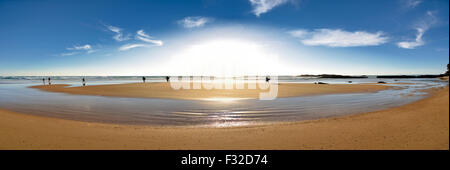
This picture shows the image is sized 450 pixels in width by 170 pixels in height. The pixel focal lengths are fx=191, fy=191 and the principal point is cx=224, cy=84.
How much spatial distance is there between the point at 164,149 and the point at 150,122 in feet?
12.0

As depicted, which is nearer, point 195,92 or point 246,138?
point 246,138

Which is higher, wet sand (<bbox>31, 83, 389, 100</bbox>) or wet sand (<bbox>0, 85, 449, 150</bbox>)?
wet sand (<bbox>31, 83, 389, 100</bbox>)

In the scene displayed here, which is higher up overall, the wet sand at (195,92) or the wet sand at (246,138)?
the wet sand at (195,92)

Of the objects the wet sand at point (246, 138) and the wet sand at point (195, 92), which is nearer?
the wet sand at point (246, 138)

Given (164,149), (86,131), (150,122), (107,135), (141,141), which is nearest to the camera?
(164,149)

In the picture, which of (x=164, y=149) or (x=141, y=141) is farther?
(x=141, y=141)

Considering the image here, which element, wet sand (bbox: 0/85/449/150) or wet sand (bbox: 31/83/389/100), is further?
wet sand (bbox: 31/83/389/100)

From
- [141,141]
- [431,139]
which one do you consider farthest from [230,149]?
[431,139]

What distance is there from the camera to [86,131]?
6.25 meters

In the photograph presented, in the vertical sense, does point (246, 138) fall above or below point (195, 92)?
below
